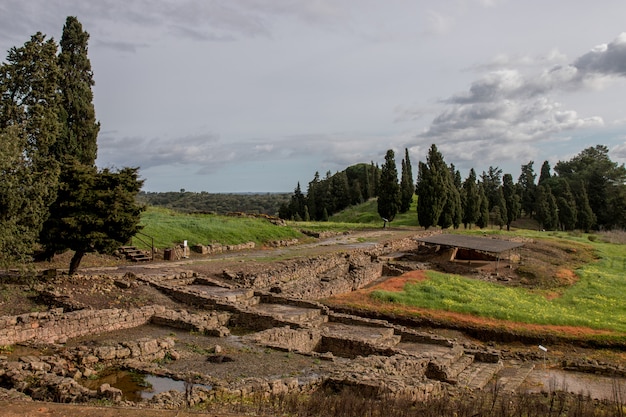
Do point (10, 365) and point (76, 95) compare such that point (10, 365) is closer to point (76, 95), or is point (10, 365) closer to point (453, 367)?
point (453, 367)

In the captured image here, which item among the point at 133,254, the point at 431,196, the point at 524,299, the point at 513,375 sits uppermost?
the point at 431,196

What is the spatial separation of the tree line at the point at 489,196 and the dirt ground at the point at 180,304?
67.4ft

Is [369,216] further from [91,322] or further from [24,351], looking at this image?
[24,351]

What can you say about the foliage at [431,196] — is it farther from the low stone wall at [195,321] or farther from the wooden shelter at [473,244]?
the low stone wall at [195,321]

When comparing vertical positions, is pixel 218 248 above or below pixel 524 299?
above

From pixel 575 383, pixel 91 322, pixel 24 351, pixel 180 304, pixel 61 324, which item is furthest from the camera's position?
pixel 180 304

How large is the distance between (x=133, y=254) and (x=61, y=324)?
13882 mm

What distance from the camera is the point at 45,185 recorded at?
17.8 m

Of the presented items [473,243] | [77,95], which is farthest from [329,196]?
[77,95]

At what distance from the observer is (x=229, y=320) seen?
2034 cm

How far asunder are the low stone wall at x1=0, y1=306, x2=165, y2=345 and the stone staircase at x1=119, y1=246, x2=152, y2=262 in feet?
38.3

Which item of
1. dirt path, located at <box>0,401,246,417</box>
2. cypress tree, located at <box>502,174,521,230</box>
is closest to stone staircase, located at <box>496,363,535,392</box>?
dirt path, located at <box>0,401,246,417</box>

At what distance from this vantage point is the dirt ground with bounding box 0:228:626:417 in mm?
14023

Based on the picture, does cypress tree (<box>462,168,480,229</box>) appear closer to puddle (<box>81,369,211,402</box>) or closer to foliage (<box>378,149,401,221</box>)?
foliage (<box>378,149,401,221</box>)
